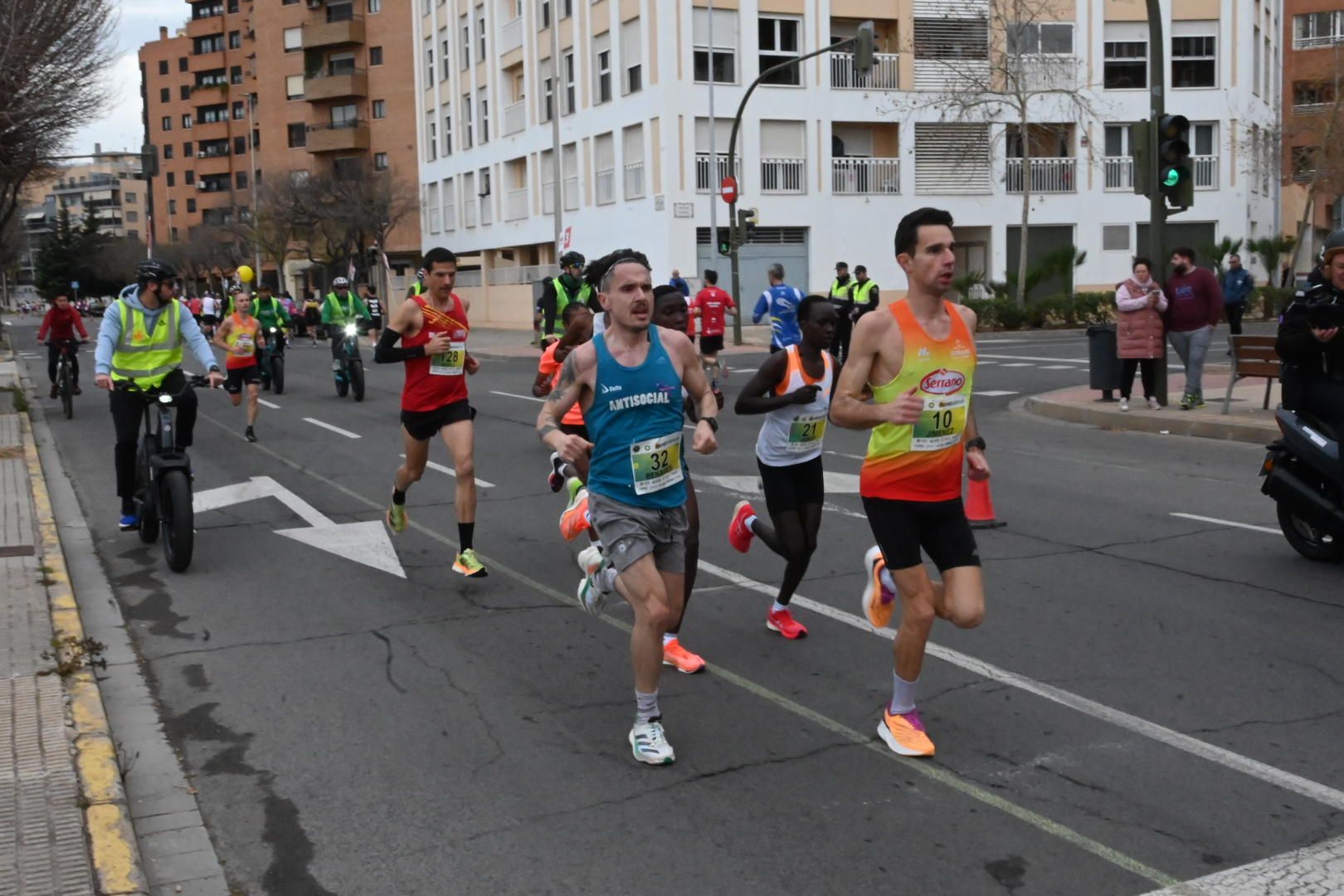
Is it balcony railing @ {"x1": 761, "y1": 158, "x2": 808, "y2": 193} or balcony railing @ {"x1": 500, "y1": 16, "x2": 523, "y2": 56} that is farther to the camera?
balcony railing @ {"x1": 500, "y1": 16, "x2": 523, "y2": 56}

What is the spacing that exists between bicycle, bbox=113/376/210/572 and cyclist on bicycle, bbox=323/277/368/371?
11659mm

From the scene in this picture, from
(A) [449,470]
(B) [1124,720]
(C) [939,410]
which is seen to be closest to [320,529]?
(A) [449,470]

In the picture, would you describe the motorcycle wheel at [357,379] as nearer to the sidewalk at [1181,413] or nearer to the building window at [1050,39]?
the sidewalk at [1181,413]

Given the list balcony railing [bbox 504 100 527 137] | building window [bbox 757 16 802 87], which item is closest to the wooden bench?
building window [bbox 757 16 802 87]

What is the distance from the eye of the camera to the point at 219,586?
27.1 feet

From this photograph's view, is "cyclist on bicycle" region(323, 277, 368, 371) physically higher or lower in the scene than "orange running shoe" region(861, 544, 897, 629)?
higher

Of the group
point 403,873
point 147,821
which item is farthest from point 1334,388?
point 147,821

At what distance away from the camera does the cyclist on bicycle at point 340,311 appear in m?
21.1

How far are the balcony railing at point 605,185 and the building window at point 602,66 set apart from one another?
7.05 feet

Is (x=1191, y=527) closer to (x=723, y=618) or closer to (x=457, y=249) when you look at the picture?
(x=723, y=618)

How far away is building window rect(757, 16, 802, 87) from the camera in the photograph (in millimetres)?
40938

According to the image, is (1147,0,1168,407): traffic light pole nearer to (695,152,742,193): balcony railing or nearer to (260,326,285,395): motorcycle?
(260,326,285,395): motorcycle

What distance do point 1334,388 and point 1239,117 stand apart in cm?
4107

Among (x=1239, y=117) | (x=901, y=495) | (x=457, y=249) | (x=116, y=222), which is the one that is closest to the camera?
(x=901, y=495)
